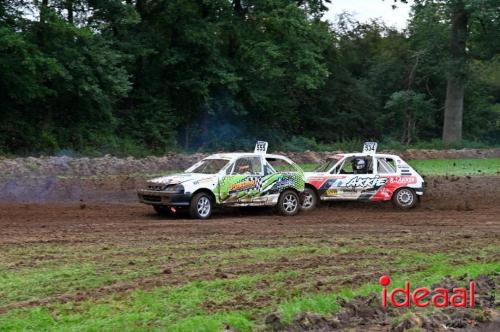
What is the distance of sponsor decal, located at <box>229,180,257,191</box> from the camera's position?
58.7 feet

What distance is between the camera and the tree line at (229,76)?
32.1m

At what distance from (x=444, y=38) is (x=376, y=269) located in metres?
36.6

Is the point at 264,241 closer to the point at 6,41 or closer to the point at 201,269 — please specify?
the point at 201,269

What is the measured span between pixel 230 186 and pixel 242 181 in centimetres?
37

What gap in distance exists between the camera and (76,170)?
2555cm

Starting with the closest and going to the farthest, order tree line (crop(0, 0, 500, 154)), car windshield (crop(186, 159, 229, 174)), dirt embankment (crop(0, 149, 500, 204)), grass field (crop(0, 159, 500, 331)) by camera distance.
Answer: grass field (crop(0, 159, 500, 331)) → car windshield (crop(186, 159, 229, 174)) → dirt embankment (crop(0, 149, 500, 204)) → tree line (crop(0, 0, 500, 154))

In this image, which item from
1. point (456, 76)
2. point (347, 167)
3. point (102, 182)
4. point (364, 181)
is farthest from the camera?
point (456, 76)

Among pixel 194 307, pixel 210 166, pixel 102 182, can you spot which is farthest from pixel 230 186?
pixel 194 307

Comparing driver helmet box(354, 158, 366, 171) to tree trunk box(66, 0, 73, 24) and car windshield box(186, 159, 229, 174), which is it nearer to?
car windshield box(186, 159, 229, 174)

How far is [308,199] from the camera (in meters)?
19.8

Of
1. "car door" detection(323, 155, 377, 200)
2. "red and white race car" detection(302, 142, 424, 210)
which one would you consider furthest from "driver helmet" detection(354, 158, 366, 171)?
"car door" detection(323, 155, 377, 200)

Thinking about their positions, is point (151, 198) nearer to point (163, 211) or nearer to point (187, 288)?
point (163, 211)

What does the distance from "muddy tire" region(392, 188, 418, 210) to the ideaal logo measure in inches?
444

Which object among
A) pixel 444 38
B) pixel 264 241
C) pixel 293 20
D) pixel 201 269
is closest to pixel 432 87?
pixel 444 38
